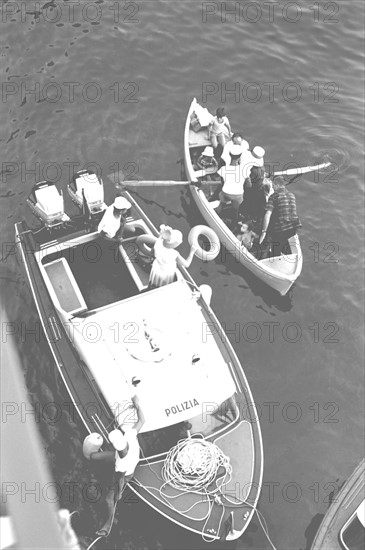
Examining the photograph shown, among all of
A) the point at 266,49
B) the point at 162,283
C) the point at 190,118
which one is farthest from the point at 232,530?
the point at 266,49

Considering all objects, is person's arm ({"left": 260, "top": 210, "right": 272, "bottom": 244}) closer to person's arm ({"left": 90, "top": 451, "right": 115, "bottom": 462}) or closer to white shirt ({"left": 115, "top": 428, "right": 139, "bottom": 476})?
white shirt ({"left": 115, "top": 428, "right": 139, "bottom": 476})

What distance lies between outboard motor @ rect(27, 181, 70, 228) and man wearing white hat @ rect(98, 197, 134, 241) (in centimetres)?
108

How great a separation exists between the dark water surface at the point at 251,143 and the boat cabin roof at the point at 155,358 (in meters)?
1.81

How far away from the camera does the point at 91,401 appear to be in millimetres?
11266

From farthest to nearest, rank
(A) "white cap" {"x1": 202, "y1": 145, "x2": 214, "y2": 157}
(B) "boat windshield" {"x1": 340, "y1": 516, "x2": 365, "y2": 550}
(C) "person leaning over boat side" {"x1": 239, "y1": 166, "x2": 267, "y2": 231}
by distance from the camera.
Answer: (A) "white cap" {"x1": 202, "y1": 145, "x2": 214, "y2": 157}, (C) "person leaning over boat side" {"x1": 239, "y1": 166, "x2": 267, "y2": 231}, (B) "boat windshield" {"x1": 340, "y1": 516, "x2": 365, "y2": 550}

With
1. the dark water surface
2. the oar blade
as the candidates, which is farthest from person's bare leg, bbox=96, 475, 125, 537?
the oar blade

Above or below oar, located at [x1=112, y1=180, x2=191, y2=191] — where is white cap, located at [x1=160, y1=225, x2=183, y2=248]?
above

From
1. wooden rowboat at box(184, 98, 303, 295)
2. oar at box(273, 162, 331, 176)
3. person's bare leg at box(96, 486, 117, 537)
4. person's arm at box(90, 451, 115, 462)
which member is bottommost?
person's bare leg at box(96, 486, 117, 537)

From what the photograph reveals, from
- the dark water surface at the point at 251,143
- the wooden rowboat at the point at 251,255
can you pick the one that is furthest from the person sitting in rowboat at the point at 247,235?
the dark water surface at the point at 251,143

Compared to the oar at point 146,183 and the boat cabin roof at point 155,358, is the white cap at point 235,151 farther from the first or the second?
the boat cabin roof at point 155,358

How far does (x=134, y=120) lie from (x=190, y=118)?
2022 mm

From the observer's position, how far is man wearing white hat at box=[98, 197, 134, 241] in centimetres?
1257

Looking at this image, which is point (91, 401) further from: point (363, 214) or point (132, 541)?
point (363, 214)

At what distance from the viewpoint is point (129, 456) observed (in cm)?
985
